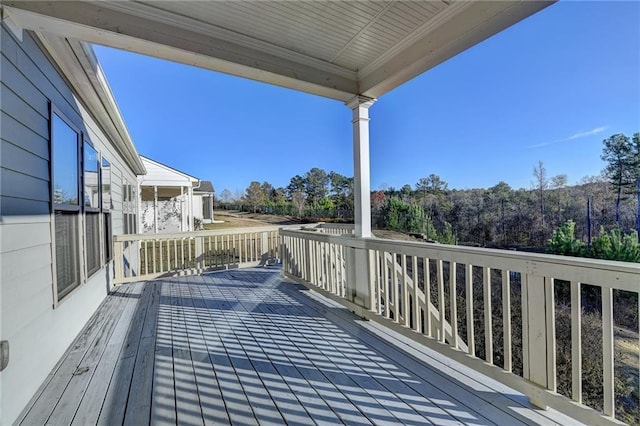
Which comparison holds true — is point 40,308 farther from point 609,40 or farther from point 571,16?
point 571,16

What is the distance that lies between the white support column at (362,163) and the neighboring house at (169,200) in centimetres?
826

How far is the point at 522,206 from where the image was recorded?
4898 mm

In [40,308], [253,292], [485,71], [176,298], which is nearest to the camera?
[40,308]

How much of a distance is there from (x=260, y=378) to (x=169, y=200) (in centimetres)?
1496

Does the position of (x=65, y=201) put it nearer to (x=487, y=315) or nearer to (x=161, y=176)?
(x=487, y=315)

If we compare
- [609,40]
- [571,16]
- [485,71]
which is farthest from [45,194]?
[485,71]

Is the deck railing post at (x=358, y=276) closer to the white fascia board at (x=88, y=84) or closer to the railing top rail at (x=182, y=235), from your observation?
the railing top rail at (x=182, y=235)

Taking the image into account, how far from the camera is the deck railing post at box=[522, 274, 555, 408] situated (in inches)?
66.0

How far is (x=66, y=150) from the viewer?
284 cm

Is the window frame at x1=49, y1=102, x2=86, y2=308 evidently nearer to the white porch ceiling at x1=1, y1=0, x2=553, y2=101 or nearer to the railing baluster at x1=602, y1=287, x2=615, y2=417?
the white porch ceiling at x1=1, y1=0, x2=553, y2=101

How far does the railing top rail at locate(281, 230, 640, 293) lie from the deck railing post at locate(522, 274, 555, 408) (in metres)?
0.08

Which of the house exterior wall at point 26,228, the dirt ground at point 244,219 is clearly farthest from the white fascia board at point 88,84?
the dirt ground at point 244,219

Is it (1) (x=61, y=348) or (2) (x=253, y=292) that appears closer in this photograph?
(1) (x=61, y=348)

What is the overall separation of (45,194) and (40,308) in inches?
34.8
